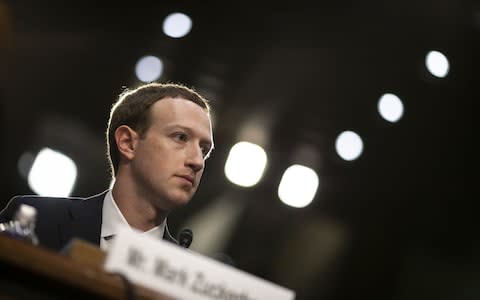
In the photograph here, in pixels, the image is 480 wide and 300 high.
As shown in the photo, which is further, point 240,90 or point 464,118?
point 464,118

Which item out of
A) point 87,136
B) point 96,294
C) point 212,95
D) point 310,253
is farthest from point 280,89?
point 96,294

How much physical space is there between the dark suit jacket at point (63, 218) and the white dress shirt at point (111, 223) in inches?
0.4

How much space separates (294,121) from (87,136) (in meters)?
Answer: 0.99

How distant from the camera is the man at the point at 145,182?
1477 mm

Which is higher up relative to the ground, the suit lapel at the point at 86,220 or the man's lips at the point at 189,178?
the man's lips at the point at 189,178

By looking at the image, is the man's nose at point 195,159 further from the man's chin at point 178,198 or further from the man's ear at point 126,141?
the man's ear at point 126,141

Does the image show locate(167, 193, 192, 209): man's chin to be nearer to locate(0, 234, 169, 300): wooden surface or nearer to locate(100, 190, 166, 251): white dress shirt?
locate(100, 190, 166, 251): white dress shirt

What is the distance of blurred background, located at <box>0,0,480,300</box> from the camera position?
7.00 ft

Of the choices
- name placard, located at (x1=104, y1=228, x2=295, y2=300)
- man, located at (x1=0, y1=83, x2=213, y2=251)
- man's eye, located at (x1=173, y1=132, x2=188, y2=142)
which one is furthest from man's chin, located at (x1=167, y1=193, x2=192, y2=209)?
name placard, located at (x1=104, y1=228, x2=295, y2=300)

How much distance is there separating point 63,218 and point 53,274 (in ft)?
2.18

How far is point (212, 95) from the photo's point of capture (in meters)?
2.47

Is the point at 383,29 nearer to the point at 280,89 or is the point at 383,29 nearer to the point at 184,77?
the point at 280,89

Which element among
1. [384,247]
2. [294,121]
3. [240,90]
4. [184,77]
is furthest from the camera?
[384,247]

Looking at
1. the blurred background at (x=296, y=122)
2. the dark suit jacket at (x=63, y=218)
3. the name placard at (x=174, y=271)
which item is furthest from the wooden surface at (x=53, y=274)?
the blurred background at (x=296, y=122)
